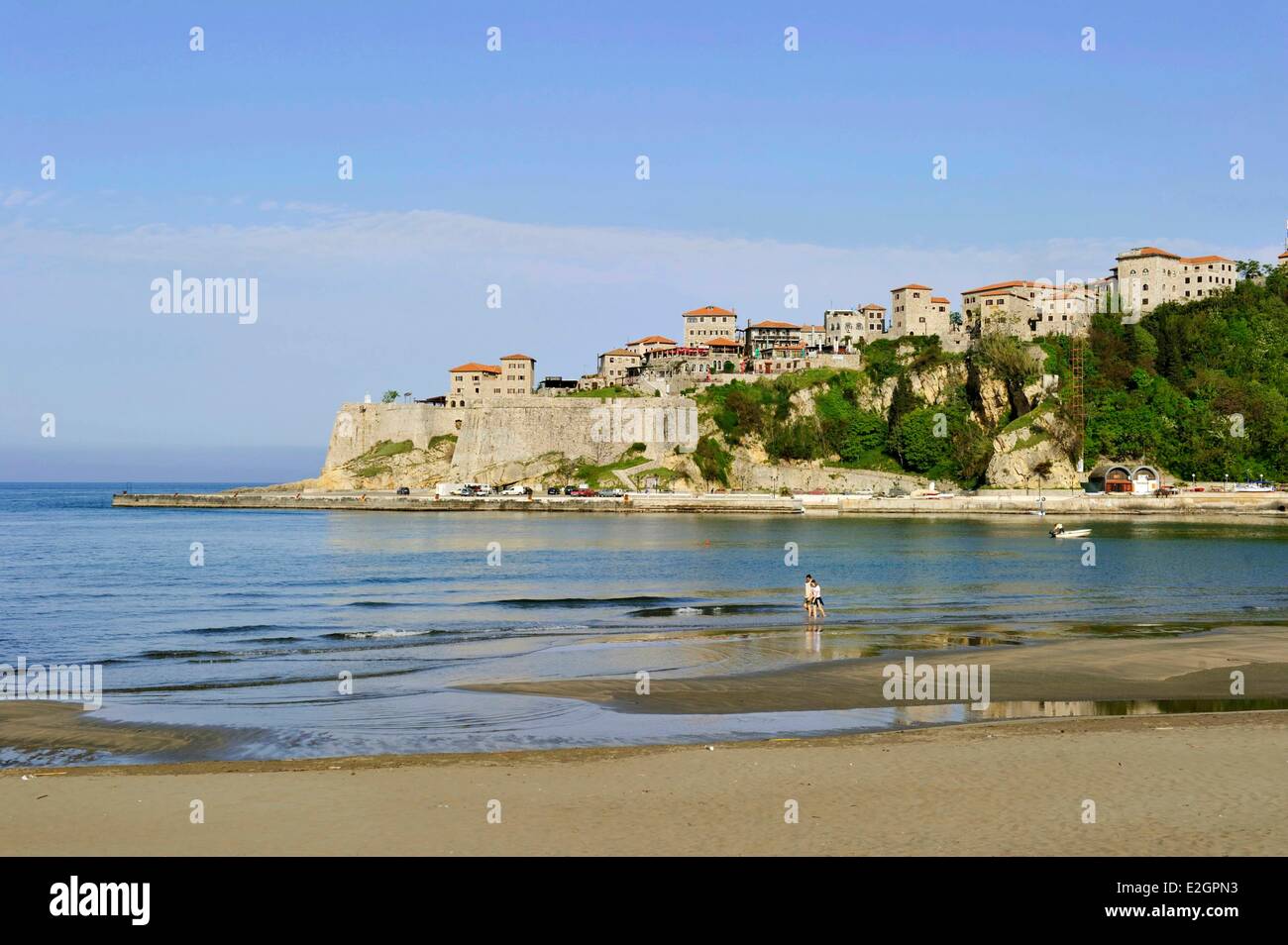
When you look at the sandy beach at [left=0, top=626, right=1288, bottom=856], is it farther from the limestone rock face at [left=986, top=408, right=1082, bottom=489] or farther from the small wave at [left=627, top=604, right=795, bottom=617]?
the limestone rock face at [left=986, top=408, right=1082, bottom=489]

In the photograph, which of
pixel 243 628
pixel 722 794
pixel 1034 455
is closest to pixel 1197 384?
pixel 1034 455

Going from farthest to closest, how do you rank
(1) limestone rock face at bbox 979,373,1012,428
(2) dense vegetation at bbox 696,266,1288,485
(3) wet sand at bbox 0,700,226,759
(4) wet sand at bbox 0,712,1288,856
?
(1) limestone rock face at bbox 979,373,1012,428
(2) dense vegetation at bbox 696,266,1288,485
(3) wet sand at bbox 0,700,226,759
(4) wet sand at bbox 0,712,1288,856

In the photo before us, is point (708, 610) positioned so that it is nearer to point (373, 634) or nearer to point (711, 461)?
point (373, 634)

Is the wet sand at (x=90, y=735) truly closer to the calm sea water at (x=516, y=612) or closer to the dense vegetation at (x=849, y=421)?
the calm sea water at (x=516, y=612)

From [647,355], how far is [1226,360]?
2335 inches

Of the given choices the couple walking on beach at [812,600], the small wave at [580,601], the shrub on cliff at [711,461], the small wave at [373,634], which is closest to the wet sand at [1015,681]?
the couple walking on beach at [812,600]

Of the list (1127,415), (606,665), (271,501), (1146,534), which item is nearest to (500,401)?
(271,501)

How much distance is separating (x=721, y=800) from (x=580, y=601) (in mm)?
22442

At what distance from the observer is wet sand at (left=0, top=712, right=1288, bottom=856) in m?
9.09

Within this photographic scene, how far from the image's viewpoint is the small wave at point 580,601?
1262 inches

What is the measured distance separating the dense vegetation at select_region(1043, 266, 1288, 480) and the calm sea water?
28792 millimetres

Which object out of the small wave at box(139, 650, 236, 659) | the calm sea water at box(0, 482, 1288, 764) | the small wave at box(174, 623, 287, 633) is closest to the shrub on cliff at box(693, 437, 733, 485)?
the calm sea water at box(0, 482, 1288, 764)

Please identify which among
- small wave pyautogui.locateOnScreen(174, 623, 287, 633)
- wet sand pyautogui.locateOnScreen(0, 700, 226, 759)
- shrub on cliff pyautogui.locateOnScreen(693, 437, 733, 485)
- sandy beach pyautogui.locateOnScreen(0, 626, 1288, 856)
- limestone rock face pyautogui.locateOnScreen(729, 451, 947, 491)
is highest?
shrub on cliff pyautogui.locateOnScreen(693, 437, 733, 485)

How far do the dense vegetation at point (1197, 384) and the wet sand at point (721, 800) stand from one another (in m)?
85.8
